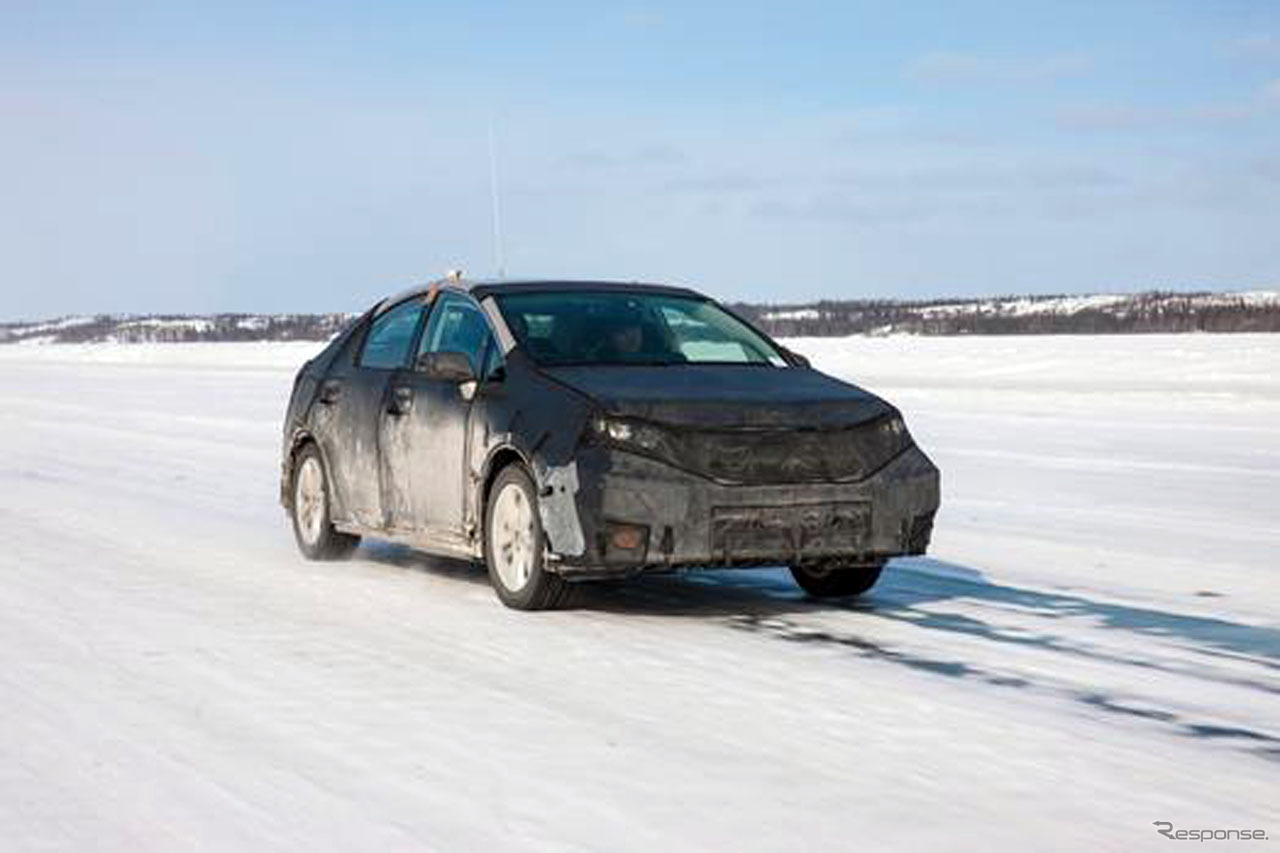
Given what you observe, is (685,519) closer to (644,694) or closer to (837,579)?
(837,579)

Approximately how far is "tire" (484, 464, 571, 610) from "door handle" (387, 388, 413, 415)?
45.2 inches

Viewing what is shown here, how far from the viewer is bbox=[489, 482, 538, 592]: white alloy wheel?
31.1ft

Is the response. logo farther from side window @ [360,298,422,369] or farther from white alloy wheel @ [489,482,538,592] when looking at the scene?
side window @ [360,298,422,369]

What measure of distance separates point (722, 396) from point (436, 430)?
1.72 meters

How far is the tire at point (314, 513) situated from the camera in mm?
11852

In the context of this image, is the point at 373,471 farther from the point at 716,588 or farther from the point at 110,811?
the point at 110,811

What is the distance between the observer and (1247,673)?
311 inches

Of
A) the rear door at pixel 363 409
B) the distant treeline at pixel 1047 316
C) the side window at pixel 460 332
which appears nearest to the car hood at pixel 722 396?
the side window at pixel 460 332

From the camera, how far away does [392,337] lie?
11539 mm

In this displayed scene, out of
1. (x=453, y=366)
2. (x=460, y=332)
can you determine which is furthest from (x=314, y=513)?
(x=453, y=366)

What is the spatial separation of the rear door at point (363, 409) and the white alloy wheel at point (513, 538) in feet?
4.68

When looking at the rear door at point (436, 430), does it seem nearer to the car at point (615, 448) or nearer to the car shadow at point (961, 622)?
the car at point (615, 448)

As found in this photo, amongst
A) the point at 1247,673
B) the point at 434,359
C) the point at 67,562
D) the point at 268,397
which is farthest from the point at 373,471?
the point at 268,397

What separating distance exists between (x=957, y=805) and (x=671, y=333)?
517 cm
